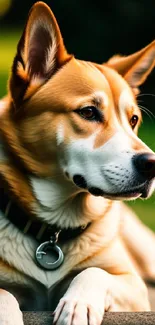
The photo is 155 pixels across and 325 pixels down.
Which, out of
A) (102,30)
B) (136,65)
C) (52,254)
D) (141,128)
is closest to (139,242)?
(141,128)

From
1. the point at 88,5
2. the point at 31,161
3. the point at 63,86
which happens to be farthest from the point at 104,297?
the point at 88,5

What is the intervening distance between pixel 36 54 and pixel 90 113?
0.21 meters

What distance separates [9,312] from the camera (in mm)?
1527

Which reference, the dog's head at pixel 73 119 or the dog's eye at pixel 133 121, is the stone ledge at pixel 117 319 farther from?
the dog's eye at pixel 133 121

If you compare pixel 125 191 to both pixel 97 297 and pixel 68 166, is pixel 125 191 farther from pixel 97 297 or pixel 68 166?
pixel 97 297

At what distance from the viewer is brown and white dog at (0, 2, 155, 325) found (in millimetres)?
1675

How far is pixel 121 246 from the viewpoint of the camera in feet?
6.43

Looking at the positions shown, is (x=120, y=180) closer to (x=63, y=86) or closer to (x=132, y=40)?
(x=63, y=86)

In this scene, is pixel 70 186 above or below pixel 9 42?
below

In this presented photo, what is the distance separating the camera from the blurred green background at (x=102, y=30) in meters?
2.19

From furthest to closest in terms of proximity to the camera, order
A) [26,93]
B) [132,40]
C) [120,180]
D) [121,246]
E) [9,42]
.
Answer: [132,40]
[9,42]
[121,246]
[26,93]
[120,180]

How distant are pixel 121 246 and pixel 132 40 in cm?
76

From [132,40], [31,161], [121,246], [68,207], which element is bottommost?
[121,246]

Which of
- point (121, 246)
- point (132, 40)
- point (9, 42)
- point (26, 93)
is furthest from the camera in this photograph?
point (132, 40)
